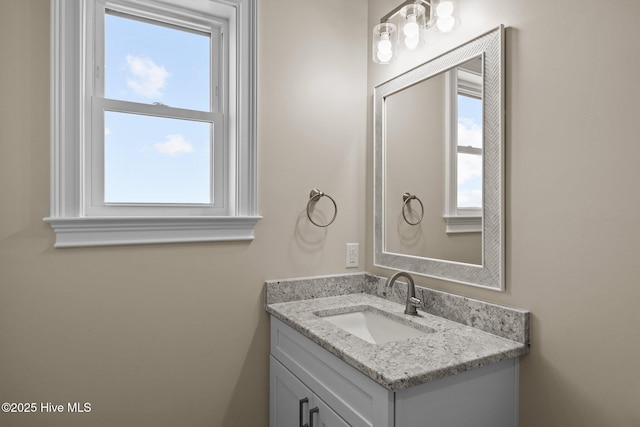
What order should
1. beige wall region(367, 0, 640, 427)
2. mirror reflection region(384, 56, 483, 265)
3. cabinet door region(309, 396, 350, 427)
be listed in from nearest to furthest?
beige wall region(367, 0, 640, 427) < cabinet door region(309, 396, 350, 427) < mirror reflection region(384, 56, 483, 265)

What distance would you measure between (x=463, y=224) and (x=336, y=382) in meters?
0.72

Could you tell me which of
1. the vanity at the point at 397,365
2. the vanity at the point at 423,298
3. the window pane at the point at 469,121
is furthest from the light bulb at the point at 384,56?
the vanity at the point at 397,365

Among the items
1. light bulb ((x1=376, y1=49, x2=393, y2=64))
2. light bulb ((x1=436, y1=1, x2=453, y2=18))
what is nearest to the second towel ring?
light bulb ((x1=376, y1=49, x2=393, y2=64))

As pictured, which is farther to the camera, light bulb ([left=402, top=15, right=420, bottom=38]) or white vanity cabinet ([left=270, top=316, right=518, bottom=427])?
light bulb ([left=402, top=15, right=420, bottom=38])

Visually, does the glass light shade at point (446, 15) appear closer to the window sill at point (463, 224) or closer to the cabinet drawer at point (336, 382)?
the window sill at point (463, 224)

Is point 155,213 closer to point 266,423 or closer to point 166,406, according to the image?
point 166,406

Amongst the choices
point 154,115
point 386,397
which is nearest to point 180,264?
point 154,115

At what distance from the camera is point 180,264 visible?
→ 4.96ft

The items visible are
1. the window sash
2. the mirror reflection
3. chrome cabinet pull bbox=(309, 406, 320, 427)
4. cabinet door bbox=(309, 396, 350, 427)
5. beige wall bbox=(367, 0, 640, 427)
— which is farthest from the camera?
the window sash

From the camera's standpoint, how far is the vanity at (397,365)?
98cm

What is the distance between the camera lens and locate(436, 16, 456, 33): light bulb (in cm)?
136

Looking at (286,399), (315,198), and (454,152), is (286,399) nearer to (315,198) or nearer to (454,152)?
(315,198)

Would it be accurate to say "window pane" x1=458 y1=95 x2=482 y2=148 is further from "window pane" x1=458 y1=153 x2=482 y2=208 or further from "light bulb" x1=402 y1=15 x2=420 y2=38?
"light bulb" x1=402 y1=15 x2=420 y2=38

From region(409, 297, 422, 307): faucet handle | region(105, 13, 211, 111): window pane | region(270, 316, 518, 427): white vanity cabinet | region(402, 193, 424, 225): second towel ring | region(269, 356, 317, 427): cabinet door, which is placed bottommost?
region(269, 356, 317, 427): cabinet door
